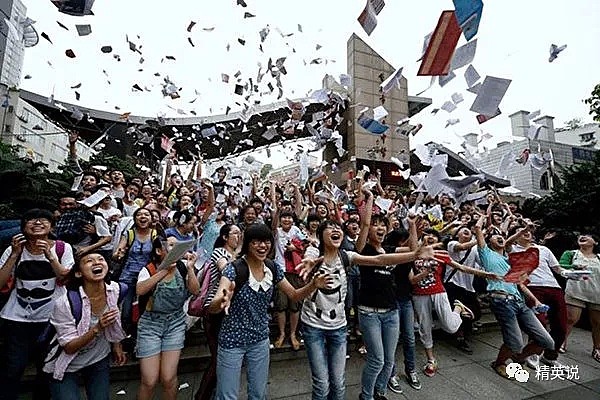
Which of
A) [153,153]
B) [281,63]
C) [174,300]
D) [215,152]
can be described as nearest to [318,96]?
[281,63]

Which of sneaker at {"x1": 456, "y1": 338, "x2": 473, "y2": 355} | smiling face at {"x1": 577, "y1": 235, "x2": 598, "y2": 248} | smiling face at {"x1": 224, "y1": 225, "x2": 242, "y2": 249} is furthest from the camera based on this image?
smiling face at {"x1": 577, "y1": 235, "x2": 598, "y2": 248}

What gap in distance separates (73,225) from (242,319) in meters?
2.44

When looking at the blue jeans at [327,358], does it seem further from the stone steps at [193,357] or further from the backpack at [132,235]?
the backpack at [132,235]

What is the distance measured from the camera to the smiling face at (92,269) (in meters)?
2.16

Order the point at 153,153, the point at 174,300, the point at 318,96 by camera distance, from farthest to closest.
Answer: the point at 153,153 → the point at 318,96 → the point at 174,300

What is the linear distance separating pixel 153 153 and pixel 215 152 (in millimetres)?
4112

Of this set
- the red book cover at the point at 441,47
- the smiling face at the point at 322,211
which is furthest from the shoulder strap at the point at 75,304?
the red book cover at the point at 441,47

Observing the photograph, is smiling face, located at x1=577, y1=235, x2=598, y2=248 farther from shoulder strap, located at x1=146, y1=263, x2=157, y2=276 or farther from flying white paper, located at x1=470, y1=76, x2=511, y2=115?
shoulder strap, located at x1=146, y1=263, x2=157, y2=276

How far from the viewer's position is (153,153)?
21.0m

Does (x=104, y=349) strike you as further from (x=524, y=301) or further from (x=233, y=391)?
(x=524, y=301)

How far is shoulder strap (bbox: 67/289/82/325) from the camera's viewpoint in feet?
6.91

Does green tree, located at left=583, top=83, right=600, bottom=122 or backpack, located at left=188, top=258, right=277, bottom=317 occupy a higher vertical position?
green tree, located at left=583, top=83, right=600, bottom=122

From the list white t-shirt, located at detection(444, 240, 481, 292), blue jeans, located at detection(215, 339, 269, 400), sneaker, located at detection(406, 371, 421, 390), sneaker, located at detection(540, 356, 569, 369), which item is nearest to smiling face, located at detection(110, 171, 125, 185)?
blue jeans, located at detection(215, 339, 269, 400)

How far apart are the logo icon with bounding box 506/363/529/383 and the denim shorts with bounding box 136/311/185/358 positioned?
3800 mm
